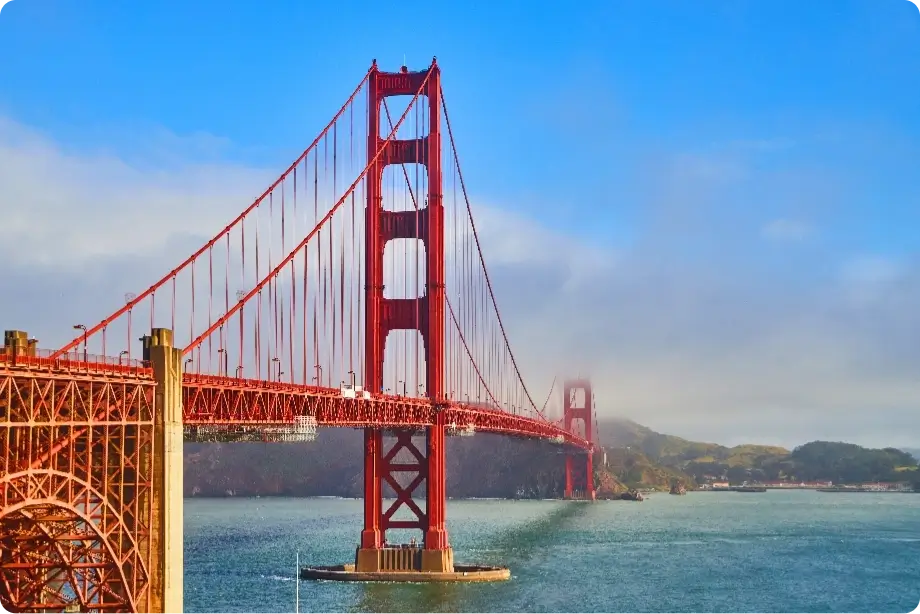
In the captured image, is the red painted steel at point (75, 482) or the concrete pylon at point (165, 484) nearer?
the red painted steel at point (75, 482)

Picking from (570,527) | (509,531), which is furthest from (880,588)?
(570,527)

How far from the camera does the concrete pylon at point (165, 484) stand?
44719 millimetres

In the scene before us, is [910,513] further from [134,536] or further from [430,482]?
[134,536]

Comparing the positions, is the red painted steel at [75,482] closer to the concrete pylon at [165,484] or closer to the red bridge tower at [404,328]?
the concrete pylon at [165,484]

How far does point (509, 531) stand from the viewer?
5133 inches

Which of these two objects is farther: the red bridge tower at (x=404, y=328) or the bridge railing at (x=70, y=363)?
the red bridge tower at (x=404, y=328)

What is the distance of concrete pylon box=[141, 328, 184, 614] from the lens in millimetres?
44719

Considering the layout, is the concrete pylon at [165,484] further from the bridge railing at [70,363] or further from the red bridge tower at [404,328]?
the red bridge tower at [404,328]

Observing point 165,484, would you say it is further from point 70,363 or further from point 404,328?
point 404,328

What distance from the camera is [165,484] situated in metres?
44.9

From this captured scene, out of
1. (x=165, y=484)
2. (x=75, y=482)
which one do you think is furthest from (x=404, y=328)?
(x=75, y=482)

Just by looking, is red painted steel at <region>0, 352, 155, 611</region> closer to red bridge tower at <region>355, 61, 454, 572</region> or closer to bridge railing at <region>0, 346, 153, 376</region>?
bridge railing at <region>0, 346, 153, 376</region>

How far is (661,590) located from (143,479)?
42912 millimetres

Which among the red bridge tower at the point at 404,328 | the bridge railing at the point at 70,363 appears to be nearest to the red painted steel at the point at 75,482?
the bridge railing at the point at 70,363
